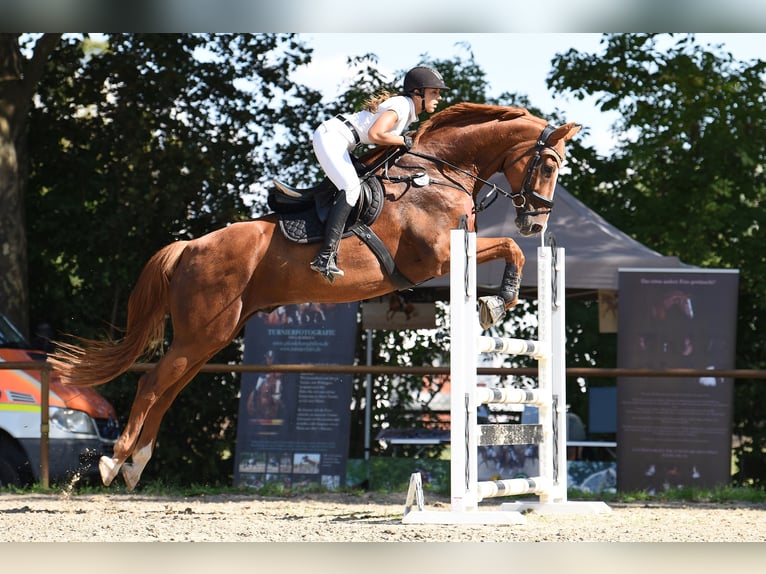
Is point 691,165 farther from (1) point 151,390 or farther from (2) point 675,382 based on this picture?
(1) point 151,390

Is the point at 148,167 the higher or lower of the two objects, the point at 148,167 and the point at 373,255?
the higher

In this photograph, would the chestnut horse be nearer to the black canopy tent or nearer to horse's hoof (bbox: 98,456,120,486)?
horse's hoof (bbox: 98,456,120,486)

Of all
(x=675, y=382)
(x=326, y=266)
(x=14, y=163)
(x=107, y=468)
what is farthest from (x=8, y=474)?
(x=675, y=382)

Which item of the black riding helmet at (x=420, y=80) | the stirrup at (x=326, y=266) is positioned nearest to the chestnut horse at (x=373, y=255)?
the stirrup at (x=326, y=266)

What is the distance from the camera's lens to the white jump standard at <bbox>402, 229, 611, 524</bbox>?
5.17 m

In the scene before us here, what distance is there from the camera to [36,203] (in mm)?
11219

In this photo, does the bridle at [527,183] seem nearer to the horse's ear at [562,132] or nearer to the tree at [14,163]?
the horse's ear at [562,132]

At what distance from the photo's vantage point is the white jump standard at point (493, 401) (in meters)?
5.17

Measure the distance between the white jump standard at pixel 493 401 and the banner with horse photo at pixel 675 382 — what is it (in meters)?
2.22

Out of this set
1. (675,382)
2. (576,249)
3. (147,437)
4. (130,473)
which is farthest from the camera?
(576,249)

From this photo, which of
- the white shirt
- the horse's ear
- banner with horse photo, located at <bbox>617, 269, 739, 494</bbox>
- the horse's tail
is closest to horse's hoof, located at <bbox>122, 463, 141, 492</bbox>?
the horse's tail

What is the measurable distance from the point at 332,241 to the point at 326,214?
0.65ft

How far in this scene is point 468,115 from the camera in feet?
19.5
